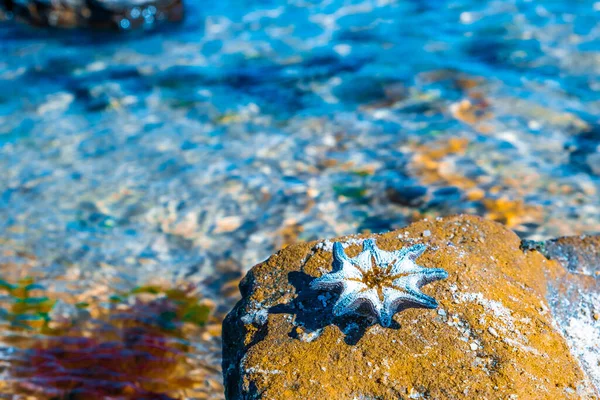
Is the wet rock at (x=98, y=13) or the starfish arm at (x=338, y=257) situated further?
the wet rock at (x=98, y=13)

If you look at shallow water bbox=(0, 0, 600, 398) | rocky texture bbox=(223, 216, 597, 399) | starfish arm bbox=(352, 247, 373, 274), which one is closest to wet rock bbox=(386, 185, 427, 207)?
shallow water bbox=(0, 0, 600, 398)

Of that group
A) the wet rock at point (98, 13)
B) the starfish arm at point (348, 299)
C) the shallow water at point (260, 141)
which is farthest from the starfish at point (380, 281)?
the wet rock at point (98, 13)

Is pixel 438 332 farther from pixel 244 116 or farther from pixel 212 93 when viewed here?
pixel 212 93

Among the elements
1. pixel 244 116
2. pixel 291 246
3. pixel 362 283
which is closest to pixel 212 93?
pixel 244 116

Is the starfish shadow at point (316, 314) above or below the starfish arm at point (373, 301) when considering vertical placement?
below

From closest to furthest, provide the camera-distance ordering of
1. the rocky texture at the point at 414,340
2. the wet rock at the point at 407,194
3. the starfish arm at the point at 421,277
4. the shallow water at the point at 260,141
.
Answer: the rocky texture at the point at 414,340 → the starfish arm at the point at 421,277 → the shallow water at the point at 260,141 → the wet rock at the point at 407,194

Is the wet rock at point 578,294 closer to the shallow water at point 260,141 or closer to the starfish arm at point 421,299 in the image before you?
the starfish arm at point 421,299
